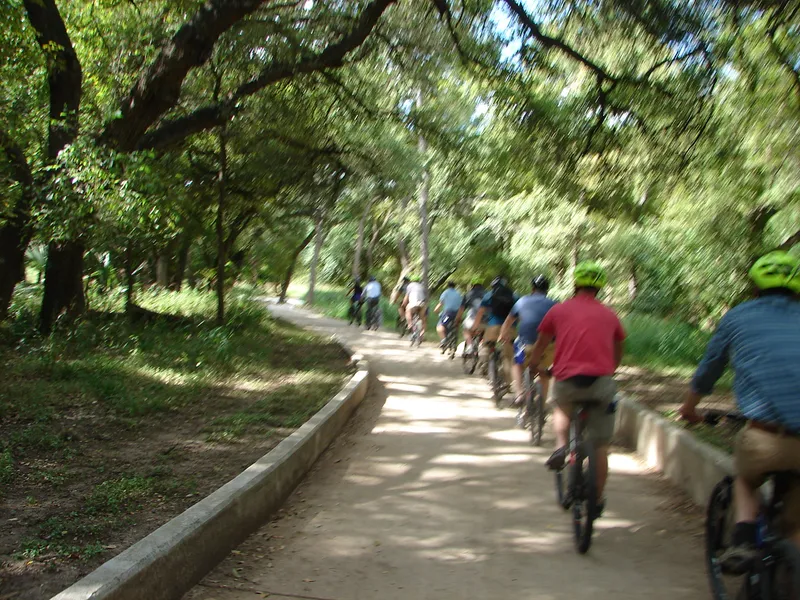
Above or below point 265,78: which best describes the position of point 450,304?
below

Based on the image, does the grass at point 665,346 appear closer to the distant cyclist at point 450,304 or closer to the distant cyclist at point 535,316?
the distant cyclist at point 450,304

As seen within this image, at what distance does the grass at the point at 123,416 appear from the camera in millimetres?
5309

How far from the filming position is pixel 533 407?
28.3ft

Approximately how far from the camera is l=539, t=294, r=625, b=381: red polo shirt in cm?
546

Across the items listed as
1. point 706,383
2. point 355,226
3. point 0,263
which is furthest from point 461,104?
point 355,226

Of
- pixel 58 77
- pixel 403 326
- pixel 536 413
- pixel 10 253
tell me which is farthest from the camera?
pixel 403 326

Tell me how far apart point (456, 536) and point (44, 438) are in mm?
3880

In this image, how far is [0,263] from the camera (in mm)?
12750

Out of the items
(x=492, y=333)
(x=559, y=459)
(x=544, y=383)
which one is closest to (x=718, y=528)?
(x=559, y=459)

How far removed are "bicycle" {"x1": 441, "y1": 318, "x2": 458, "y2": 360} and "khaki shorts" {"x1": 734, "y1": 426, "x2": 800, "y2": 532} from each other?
39.6 feet

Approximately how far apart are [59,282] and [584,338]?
1093cm

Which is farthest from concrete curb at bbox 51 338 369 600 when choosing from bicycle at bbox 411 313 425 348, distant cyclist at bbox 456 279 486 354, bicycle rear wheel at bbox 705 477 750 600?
bicycle at bbox 411 313 425 348

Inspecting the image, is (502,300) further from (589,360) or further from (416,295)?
(416,295)

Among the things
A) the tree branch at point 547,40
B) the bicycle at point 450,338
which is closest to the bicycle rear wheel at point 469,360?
the bicycle at point 450,338
